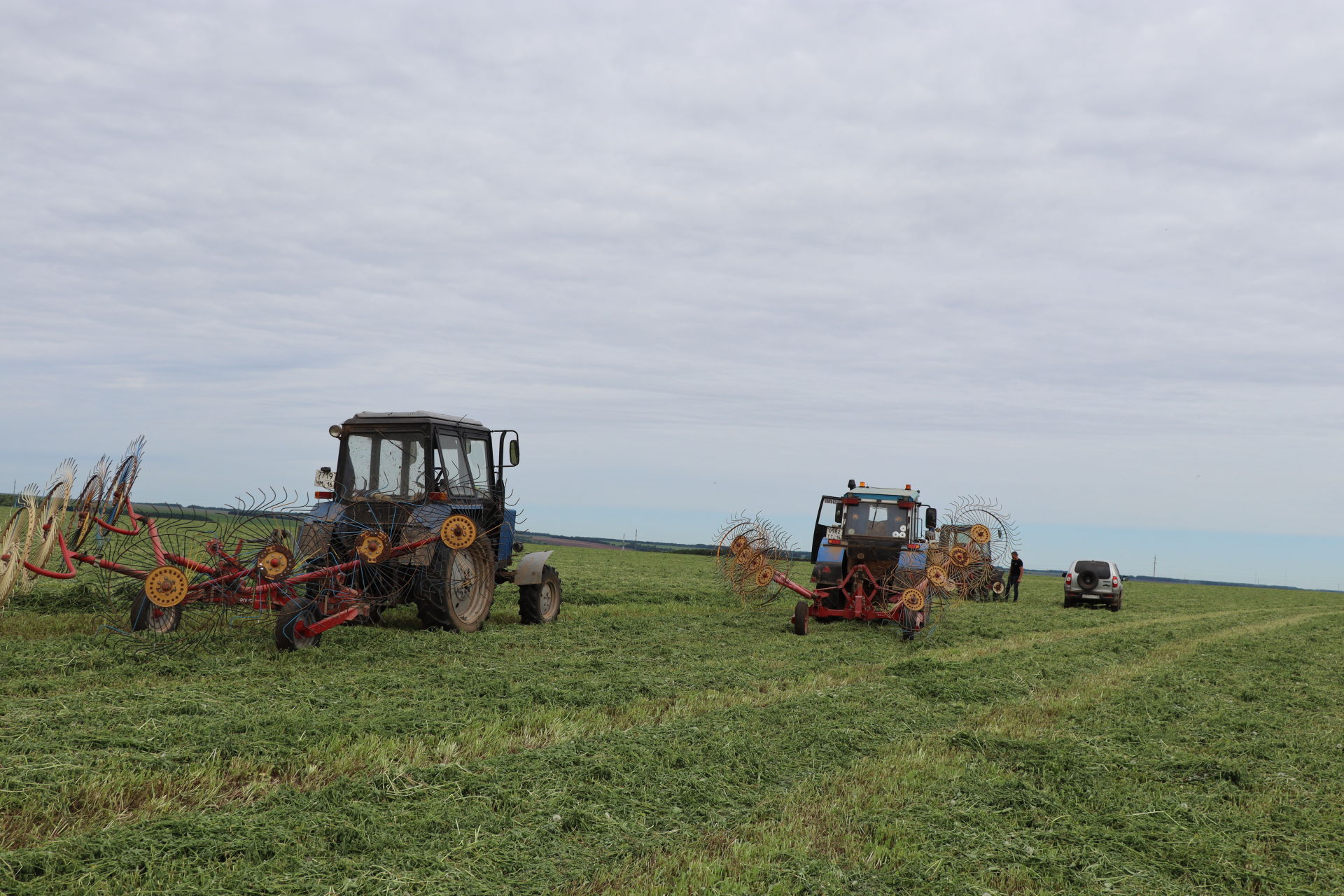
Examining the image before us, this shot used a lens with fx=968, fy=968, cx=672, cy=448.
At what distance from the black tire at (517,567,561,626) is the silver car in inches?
612

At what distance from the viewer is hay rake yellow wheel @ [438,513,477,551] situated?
980cm

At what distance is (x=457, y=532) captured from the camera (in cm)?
983

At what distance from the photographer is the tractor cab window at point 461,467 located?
11312mm

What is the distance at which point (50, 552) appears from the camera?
332 inches

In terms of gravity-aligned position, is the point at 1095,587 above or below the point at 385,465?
below

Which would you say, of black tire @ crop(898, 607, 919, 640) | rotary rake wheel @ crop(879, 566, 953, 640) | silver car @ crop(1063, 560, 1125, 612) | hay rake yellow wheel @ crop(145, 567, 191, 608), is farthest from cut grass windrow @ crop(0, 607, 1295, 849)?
silver car @ crop(1063, 560, 1125, 612)

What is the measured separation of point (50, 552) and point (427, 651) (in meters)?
3.38

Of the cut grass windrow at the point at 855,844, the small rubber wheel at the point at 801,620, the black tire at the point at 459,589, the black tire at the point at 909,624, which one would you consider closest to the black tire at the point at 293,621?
the black tire at the point at 459,589

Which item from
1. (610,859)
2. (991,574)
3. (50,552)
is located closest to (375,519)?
(50,552)

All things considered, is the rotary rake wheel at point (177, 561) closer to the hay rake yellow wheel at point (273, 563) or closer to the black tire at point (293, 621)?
the hay rake yellow wheel at point (273, 563)

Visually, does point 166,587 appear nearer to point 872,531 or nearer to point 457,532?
point 457,532

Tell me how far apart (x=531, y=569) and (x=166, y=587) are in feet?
16.9

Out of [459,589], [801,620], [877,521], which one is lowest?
[801,620]

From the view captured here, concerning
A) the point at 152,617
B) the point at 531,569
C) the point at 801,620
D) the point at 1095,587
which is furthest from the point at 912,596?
the point at 1095,587
